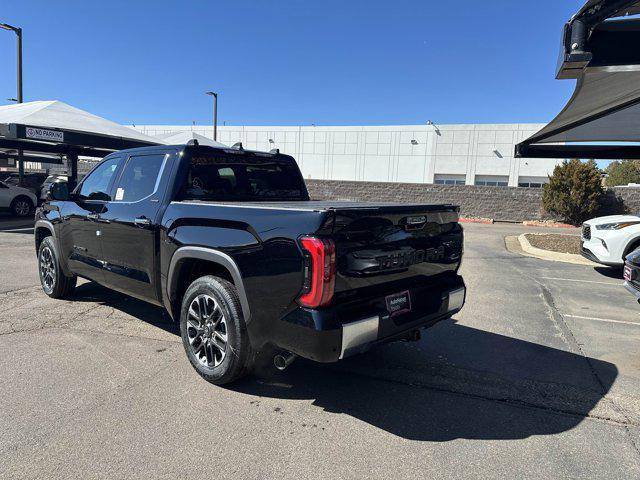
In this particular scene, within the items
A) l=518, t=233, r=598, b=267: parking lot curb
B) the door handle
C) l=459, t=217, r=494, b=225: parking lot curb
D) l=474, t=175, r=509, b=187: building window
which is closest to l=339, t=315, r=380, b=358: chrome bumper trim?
the door handle

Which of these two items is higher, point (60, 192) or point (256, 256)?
point (60, 192)

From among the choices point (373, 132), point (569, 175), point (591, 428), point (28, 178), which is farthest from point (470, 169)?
point (591, 428)

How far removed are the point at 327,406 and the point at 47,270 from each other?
185 inches

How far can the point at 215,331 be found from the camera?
3629mm

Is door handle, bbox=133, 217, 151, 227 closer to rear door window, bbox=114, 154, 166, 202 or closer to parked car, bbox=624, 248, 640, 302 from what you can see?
rear door window, bbox=114, 154, 166, 202

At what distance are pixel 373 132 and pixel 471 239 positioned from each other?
32919mm

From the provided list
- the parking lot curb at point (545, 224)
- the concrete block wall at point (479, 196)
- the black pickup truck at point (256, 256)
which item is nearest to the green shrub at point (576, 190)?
the parking lot curb at point (545, 224)

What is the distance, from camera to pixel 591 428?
3.19 metres

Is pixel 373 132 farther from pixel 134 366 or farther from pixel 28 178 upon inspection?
pixel 134 366

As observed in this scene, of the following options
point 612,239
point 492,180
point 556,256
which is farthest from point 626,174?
point 612,239

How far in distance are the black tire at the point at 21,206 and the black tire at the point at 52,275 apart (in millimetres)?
13084

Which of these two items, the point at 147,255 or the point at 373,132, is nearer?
the point at 147,255

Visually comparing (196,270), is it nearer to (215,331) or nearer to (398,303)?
(215,331)

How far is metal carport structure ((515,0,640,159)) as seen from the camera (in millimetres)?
4562
